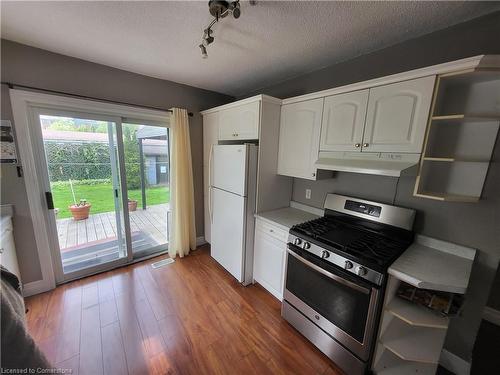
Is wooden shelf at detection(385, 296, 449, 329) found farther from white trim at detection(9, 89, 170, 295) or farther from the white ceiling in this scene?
white trim at detection(9, 89, 170, 295)

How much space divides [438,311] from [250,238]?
1632 mm

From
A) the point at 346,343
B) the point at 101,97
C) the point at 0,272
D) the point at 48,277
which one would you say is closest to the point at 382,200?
the point at 346,343

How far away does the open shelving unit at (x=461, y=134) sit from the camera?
1.26 meters

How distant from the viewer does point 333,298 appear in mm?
1538

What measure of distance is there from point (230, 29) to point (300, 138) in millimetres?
1116

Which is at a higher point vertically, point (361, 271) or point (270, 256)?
point (361, 271)

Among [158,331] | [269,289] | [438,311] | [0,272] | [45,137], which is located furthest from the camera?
[269,289]

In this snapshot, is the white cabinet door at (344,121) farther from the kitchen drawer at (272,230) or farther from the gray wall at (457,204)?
the kitchen drawer at (272,230)

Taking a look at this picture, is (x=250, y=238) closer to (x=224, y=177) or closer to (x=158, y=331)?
(x=224, y=177)

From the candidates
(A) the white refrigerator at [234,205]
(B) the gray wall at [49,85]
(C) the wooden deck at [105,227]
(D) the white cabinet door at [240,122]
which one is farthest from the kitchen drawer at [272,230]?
(B) the gray wall at [49,85]

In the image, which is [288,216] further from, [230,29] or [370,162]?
[230,29]

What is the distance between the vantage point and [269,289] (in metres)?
2.23

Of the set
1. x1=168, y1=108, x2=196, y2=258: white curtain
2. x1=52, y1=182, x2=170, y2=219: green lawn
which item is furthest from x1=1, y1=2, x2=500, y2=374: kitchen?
x1=168, y1=108, x2=196, y2=258: white curtain

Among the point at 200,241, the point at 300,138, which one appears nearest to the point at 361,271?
the point at 300,138
